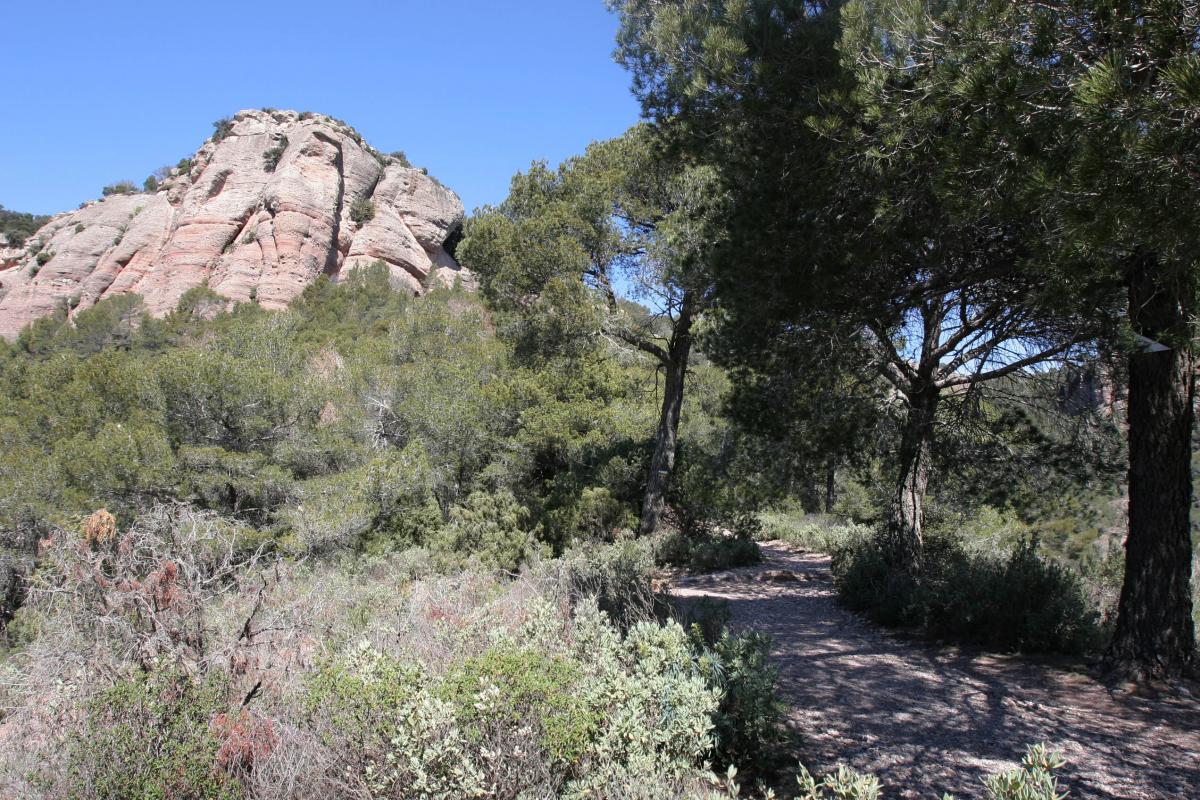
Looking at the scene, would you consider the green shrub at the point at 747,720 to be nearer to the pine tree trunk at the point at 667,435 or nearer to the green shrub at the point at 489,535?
the green shrub at the point at 489,535

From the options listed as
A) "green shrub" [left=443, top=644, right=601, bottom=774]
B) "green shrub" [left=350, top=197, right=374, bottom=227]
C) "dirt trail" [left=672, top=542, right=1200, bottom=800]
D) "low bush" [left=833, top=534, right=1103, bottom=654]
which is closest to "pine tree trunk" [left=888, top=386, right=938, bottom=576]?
"low bush" [left=833, top=534, right=1103, bottom=654]

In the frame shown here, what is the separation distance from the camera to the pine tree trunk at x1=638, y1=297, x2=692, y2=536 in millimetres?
12055

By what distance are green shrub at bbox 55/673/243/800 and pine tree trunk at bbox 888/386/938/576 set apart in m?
6.84

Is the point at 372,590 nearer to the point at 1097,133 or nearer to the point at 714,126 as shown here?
the point at 714,126

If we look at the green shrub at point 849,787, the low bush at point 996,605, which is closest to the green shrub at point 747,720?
the green shrub at point 849,787

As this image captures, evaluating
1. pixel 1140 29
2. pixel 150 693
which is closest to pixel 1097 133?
pixel 1140 29

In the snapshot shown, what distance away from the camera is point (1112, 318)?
210 inches

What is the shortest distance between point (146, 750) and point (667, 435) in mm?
9752

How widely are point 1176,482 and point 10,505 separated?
1669 cm

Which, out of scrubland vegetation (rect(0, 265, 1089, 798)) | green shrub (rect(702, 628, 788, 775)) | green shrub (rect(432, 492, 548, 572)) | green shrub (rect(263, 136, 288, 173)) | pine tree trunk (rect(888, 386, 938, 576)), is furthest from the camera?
green shrub (rect(263, 136, 288, 173))

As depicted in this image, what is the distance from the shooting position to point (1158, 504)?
4.75 m

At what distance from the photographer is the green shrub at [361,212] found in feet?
171

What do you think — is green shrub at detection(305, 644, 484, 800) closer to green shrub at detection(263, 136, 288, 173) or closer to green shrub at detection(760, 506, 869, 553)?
green shrub at detection(760, 506, 869, 553)

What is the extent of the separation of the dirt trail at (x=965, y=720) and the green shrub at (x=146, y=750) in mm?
2901
